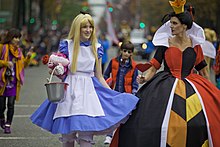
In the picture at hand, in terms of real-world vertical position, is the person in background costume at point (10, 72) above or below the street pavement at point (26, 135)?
above

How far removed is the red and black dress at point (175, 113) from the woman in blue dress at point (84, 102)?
18 cm

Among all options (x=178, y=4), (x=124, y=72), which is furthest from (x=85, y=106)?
(x=124, y=72)

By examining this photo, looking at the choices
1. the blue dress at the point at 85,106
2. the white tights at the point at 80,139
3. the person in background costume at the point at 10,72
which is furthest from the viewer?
the person in background costume at the point at 10,72

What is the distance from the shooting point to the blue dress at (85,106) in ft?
20.4

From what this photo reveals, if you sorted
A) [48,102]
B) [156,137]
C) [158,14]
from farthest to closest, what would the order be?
[158,14], [48,102], [156,137]

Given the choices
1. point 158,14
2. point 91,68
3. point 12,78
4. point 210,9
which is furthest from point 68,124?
point 158,14

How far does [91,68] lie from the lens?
260 inches

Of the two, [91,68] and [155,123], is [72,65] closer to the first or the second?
[91,68]

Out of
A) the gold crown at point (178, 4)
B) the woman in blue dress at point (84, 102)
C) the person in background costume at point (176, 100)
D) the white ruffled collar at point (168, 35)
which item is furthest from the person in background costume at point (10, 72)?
the gold crown at point (178, 4)

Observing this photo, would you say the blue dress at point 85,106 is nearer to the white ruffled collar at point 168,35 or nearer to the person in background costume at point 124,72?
the white ruffled collar at point 168,35

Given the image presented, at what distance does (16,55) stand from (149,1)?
60.0m

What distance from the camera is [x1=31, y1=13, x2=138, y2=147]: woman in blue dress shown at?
624 centimetres

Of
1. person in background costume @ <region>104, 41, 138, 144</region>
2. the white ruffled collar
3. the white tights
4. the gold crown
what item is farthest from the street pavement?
the gold crown

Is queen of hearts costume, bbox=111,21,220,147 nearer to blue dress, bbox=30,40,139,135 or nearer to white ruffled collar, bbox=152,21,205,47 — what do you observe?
white ruffled collar, bbox=152,21,205,47
